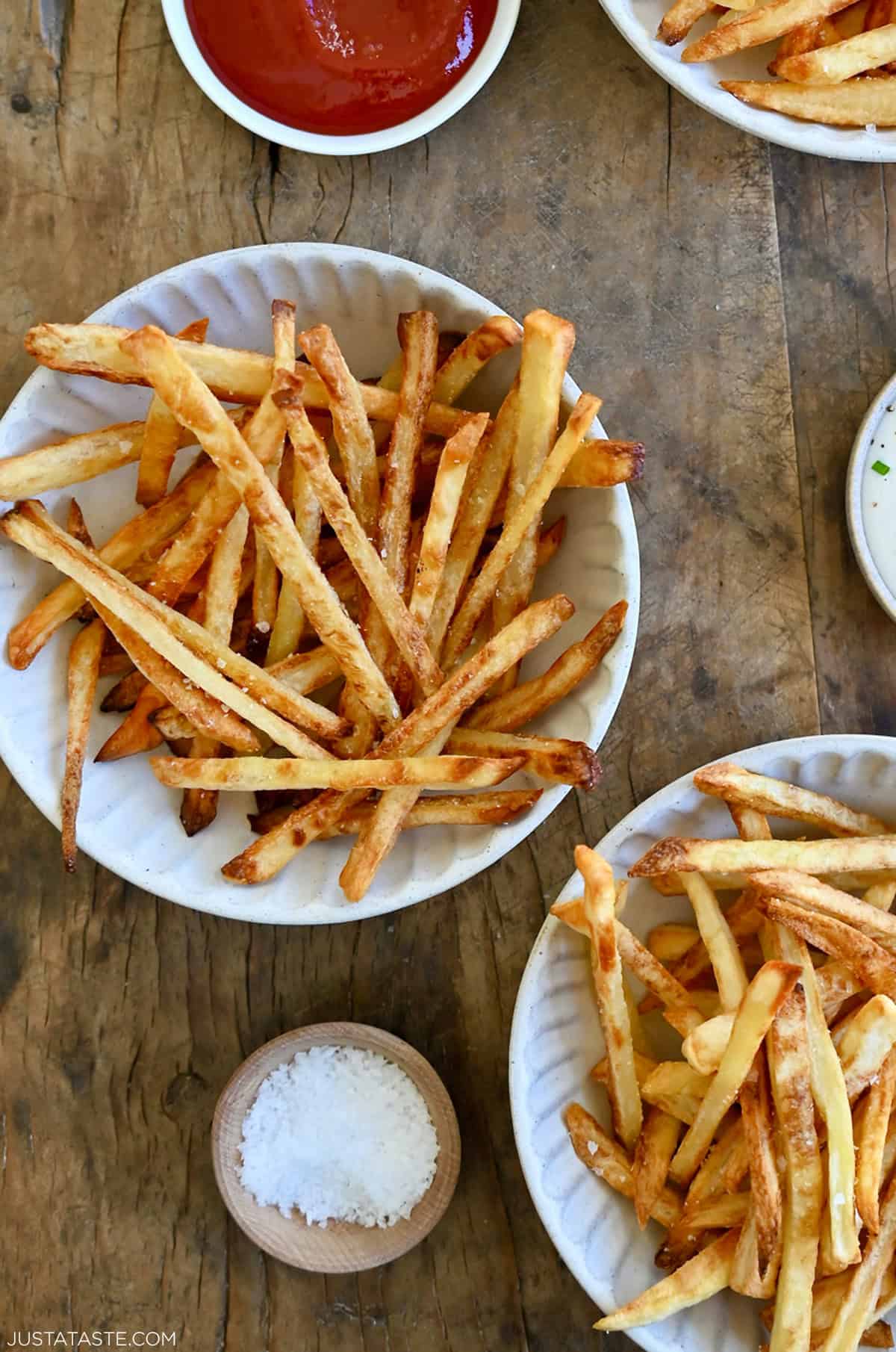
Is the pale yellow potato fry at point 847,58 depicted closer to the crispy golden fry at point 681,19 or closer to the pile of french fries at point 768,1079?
the crispy golden fry at point 681,19

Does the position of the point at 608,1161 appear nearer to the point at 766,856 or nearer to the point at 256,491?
the point at 766,856

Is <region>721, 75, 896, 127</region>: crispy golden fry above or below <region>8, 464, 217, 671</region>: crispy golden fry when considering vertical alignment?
above

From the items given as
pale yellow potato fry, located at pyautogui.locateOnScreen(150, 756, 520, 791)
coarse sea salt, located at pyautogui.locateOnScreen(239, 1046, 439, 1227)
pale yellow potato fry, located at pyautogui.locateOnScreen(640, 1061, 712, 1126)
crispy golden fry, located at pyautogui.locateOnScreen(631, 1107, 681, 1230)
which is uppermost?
pale yellow potato fry, located at pyautogui.locateOnScreen(150, 756, 520, 791)

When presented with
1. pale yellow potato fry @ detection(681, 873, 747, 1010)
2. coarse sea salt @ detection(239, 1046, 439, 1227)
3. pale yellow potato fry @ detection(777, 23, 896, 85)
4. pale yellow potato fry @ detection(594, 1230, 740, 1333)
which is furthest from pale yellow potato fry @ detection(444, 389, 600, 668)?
pale yellow potato fry @ detection(594, 1230, 740, 1333)

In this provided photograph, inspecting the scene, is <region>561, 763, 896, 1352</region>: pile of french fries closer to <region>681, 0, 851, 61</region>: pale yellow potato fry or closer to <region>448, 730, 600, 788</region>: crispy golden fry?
A: <region>448, 730, 600, 788</region>: crispy golden fry

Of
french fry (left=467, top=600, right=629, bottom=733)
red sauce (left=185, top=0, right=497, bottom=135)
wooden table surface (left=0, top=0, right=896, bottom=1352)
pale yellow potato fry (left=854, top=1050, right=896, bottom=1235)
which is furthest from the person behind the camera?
wooden table surface (left=0, top=0, right=896, bottom=1352)

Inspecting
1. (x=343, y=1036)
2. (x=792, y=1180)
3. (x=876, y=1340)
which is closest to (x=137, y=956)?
(x=343, y=1036)
